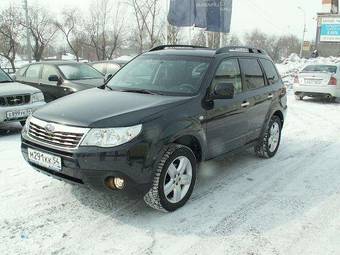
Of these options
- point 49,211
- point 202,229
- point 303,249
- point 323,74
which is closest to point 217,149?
point 202,229

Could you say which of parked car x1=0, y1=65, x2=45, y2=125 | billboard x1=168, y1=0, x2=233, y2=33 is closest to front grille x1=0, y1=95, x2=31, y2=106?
parked car x1=0, y1=65, x2=45, y2=125

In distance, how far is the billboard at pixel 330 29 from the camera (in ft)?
151

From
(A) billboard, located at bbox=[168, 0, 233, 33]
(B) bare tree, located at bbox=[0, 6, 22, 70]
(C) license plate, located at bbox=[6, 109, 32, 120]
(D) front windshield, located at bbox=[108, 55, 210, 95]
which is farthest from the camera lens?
(B) bare tree, located at bbox=[0, 6, 22, 70]

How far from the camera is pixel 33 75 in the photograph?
1080cm

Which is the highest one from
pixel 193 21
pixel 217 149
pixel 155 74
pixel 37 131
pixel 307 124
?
pixel 193 21

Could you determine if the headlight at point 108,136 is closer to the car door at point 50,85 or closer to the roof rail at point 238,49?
the roof rail at point 238,49

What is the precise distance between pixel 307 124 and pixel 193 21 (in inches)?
289

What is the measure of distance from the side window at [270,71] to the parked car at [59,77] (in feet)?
16.2

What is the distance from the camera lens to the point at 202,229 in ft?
12.5

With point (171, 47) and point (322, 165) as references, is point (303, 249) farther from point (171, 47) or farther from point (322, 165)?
point (171, 47)

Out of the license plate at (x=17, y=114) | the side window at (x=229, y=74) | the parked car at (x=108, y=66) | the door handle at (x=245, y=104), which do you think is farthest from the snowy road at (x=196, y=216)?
the parked car at (x=108, y=66)

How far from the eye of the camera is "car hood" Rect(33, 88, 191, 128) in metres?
3.74

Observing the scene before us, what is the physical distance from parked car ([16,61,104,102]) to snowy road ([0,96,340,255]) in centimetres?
422

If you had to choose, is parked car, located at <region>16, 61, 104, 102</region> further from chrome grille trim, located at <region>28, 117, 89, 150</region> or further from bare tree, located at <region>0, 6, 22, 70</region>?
bare tree, located at <region>0, 6, 22, 70</region>
